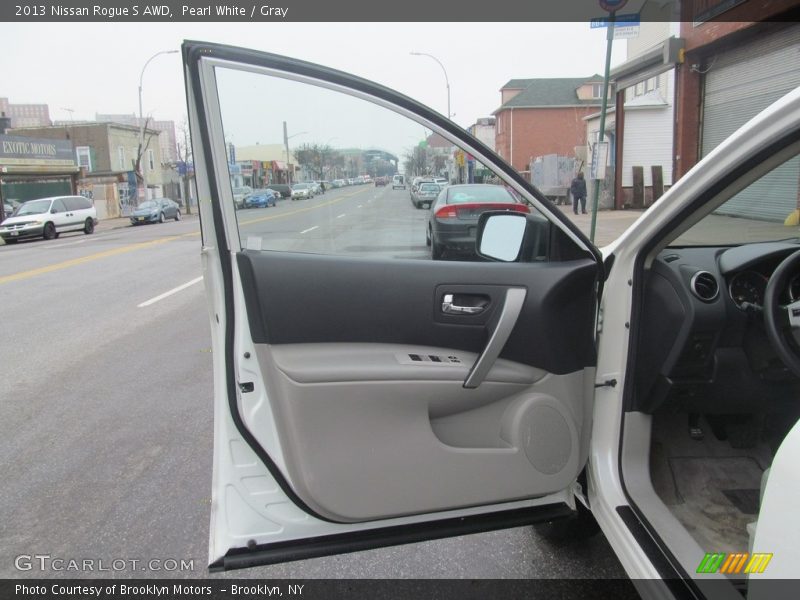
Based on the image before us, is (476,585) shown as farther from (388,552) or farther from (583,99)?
(583,99)

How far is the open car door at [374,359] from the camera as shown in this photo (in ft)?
7.04

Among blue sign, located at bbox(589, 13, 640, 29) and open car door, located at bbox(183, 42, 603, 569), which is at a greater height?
blue sign, located at bbox(589, 13, 640, 29)

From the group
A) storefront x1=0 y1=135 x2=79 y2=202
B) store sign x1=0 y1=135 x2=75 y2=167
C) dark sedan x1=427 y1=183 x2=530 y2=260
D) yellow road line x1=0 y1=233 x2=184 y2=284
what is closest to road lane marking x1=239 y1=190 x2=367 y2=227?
dark sedan x1=427 y1=183 x2=530 y2=260

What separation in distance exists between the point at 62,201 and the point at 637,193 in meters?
22.3

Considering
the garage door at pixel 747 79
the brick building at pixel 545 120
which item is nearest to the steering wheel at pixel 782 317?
the garage door at pixel 747 79

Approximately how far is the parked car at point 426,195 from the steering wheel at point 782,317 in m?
1.34

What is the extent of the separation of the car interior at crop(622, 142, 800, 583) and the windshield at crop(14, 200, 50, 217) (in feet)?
85.8

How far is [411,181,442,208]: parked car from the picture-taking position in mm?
2699

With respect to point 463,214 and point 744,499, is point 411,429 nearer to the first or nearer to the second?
point 463,214

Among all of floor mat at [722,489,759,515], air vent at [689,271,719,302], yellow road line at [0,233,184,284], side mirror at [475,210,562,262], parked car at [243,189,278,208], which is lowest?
yellow road line at [0,233,184,284]

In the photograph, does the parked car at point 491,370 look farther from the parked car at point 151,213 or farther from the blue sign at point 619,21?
the parked car at point 151,213

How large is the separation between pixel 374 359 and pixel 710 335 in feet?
4.30

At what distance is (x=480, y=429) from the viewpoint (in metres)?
2.32

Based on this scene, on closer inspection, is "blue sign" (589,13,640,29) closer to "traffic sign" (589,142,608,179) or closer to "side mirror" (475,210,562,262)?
"traffic sign" (589,142,608,179)
